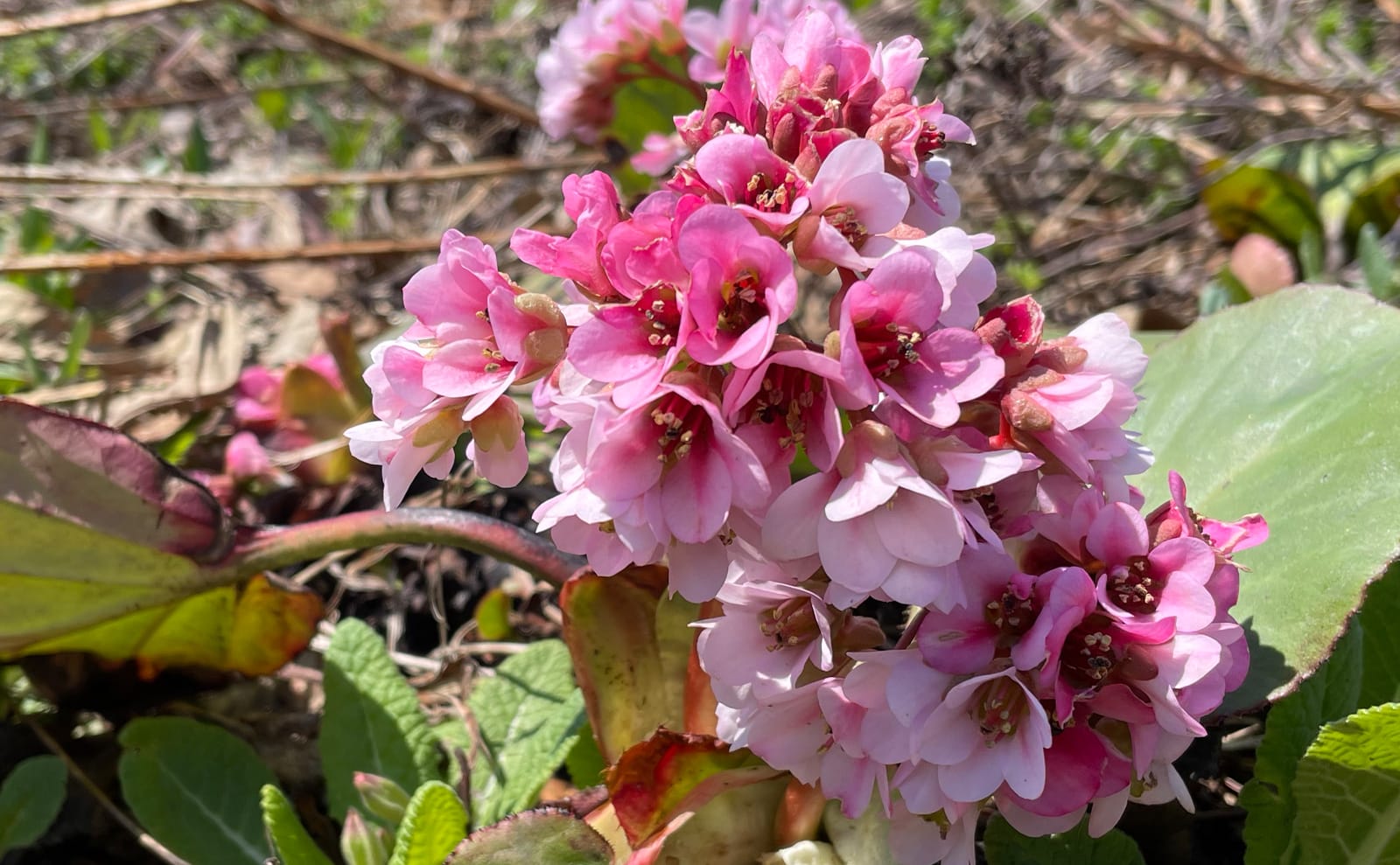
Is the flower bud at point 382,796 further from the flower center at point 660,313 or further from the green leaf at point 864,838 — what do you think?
the flower center at point 660,313

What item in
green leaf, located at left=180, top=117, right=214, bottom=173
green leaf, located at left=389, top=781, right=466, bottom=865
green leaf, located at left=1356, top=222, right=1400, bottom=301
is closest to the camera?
green leaf, located at left=389, top=781, right=466, bottom=865

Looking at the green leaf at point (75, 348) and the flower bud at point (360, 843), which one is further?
the green leaf at point (75, 348)

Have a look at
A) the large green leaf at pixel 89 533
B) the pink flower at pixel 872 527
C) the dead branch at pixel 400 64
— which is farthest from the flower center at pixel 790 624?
the dead branch at pixel 400 64

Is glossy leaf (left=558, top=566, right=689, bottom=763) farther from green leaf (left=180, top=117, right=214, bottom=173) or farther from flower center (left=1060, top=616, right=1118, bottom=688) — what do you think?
green leaf (left=180, top=117, right=214, bottom=173)

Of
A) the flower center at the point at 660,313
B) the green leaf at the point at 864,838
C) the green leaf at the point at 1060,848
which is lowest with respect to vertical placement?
the green leaf at the point at 1060,848

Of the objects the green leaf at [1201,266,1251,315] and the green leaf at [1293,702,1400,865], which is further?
the green leaf at [1201,266,1251,315]

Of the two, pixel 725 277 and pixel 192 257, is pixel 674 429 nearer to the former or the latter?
pixel 725 277

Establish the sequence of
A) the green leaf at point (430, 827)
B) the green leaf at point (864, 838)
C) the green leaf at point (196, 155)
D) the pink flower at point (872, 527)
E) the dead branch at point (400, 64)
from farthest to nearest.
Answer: the green leaf at point (196, 155)
the dead branch at point (400, 64)
the green leaf at point (430, 827)
the green leaf at point (864, 838)
the pink flower at point (872, 527)

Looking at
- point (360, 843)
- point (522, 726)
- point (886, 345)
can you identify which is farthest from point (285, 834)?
point (886, 345)

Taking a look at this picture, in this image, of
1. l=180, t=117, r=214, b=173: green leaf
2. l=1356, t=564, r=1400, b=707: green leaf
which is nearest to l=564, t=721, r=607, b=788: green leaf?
l=1356, t=564, r=1400, b=707: green leaf
